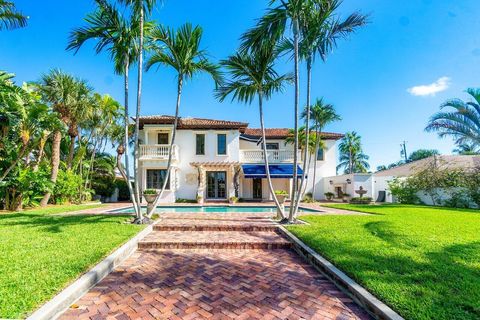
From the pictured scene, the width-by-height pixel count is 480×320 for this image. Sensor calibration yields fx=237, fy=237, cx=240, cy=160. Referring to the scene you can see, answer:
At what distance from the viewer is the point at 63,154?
109 ft

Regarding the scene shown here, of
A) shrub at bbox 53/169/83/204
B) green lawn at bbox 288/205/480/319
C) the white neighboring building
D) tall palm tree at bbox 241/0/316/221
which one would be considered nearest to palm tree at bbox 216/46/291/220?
tall palm tree at bbox 241/0/316/221

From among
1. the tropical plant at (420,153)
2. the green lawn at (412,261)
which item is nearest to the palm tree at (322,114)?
the green lawn at (412,261)

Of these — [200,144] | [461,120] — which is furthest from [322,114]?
[200,144]

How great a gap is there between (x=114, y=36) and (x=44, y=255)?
11.3 m

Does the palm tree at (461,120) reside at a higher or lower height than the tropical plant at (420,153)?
lower

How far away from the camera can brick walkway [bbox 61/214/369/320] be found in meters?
4.91

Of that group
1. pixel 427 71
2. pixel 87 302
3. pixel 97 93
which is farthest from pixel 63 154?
pixel 427 71

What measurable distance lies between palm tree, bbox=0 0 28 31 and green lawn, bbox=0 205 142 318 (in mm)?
11647

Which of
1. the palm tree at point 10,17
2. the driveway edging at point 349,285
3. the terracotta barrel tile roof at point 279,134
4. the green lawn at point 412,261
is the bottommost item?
the driveway edging at point 349,285

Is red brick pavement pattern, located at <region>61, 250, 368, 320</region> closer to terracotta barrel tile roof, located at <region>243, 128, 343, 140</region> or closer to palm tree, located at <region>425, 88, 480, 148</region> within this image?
palm tree, located at <region>425, 88, 480, 148</region>

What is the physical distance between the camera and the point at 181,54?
13555 millimetres

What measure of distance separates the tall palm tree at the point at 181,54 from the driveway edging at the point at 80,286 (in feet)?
19.6

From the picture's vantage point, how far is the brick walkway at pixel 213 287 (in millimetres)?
4906

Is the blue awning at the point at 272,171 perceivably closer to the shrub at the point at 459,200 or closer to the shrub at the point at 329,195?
the shrub at the point at 329,195
